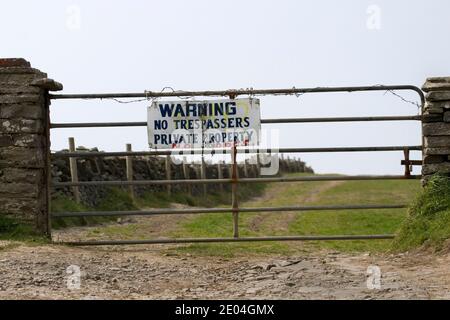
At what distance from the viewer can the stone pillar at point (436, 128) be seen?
927 cm

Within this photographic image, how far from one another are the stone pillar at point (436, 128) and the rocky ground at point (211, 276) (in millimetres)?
1563

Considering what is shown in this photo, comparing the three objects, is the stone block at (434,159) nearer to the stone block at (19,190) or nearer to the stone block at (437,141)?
the stone block at (437,141)

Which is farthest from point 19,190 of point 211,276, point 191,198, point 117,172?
point 191,198

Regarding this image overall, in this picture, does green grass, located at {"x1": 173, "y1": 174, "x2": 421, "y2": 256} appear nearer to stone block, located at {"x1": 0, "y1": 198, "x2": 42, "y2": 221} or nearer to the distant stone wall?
stone block, located at {"x1": 0, "y1": 198, "x2": 42, "y2": 221}

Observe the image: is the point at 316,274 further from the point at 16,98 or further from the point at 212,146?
the point at 16,98

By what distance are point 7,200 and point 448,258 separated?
218 inches

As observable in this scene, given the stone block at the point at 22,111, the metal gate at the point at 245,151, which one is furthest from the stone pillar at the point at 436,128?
the stone block at the point at 22,111

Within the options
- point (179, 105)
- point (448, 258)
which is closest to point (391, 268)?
point (448, 258)

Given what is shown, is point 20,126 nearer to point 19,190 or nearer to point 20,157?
point 20,157

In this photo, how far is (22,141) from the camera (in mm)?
9430

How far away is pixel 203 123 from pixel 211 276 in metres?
2.82

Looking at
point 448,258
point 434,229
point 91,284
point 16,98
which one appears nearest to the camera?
point 91,284

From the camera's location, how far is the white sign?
952 centimetres

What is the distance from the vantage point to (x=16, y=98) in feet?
31.0
